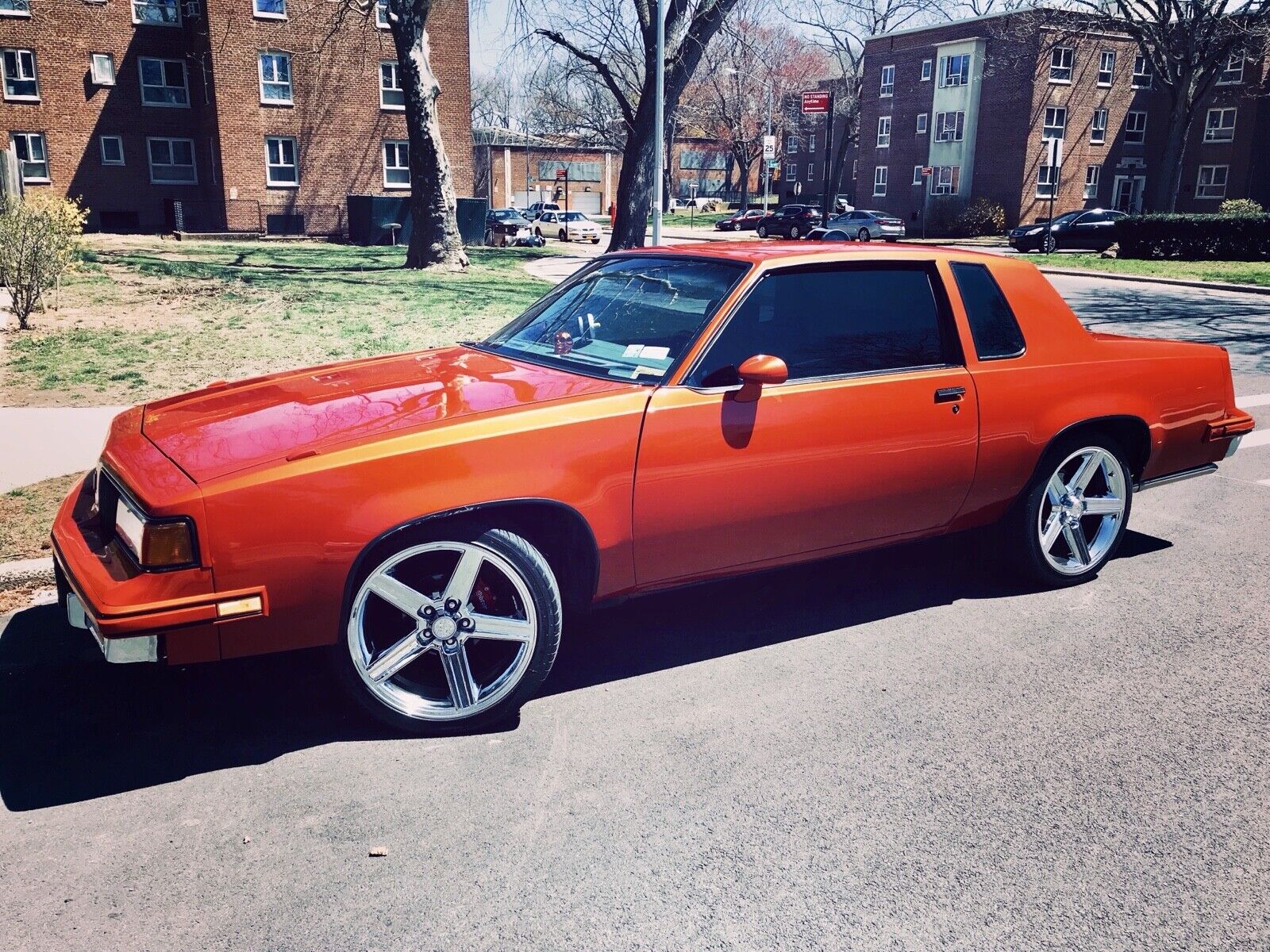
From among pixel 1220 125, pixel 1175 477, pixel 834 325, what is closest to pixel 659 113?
pixel 1175 477

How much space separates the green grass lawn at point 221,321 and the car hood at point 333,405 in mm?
5543

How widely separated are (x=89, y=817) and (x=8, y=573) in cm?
228

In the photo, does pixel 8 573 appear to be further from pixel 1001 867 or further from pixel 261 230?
pixel 261 230

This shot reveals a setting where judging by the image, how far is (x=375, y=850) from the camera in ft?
9.95

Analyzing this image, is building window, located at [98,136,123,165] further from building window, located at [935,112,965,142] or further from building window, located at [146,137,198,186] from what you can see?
building window, located at [935,112,965,142]

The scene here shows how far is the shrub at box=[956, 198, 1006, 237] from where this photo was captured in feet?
169

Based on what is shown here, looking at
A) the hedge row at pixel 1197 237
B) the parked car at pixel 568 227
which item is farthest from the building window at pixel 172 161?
the hedge row at pixel 1197 237

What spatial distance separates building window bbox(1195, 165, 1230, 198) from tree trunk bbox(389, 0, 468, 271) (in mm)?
49103

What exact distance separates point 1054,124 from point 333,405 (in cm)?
5783

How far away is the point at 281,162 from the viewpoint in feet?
131

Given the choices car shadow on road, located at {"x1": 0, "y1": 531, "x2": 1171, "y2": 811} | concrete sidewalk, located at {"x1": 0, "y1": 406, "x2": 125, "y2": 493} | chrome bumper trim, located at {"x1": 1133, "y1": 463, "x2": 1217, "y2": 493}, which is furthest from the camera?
concrete sidewalk, located at {"x1": 0, "y1": 406, "x2": 125, "y2": 493}

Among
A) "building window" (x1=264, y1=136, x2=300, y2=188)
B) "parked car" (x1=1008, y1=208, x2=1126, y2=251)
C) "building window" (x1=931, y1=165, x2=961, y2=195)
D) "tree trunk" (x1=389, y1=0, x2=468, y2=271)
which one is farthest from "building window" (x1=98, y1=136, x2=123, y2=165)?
"building window" (x1=931, y1=165, x2=961, y2=195)

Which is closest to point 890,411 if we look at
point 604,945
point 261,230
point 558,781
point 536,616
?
point 536,616

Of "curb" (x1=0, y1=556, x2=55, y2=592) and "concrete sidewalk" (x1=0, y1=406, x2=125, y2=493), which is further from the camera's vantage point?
"concrete sidewalk" (x1=0, y1=406, x2=125, y2=493)
